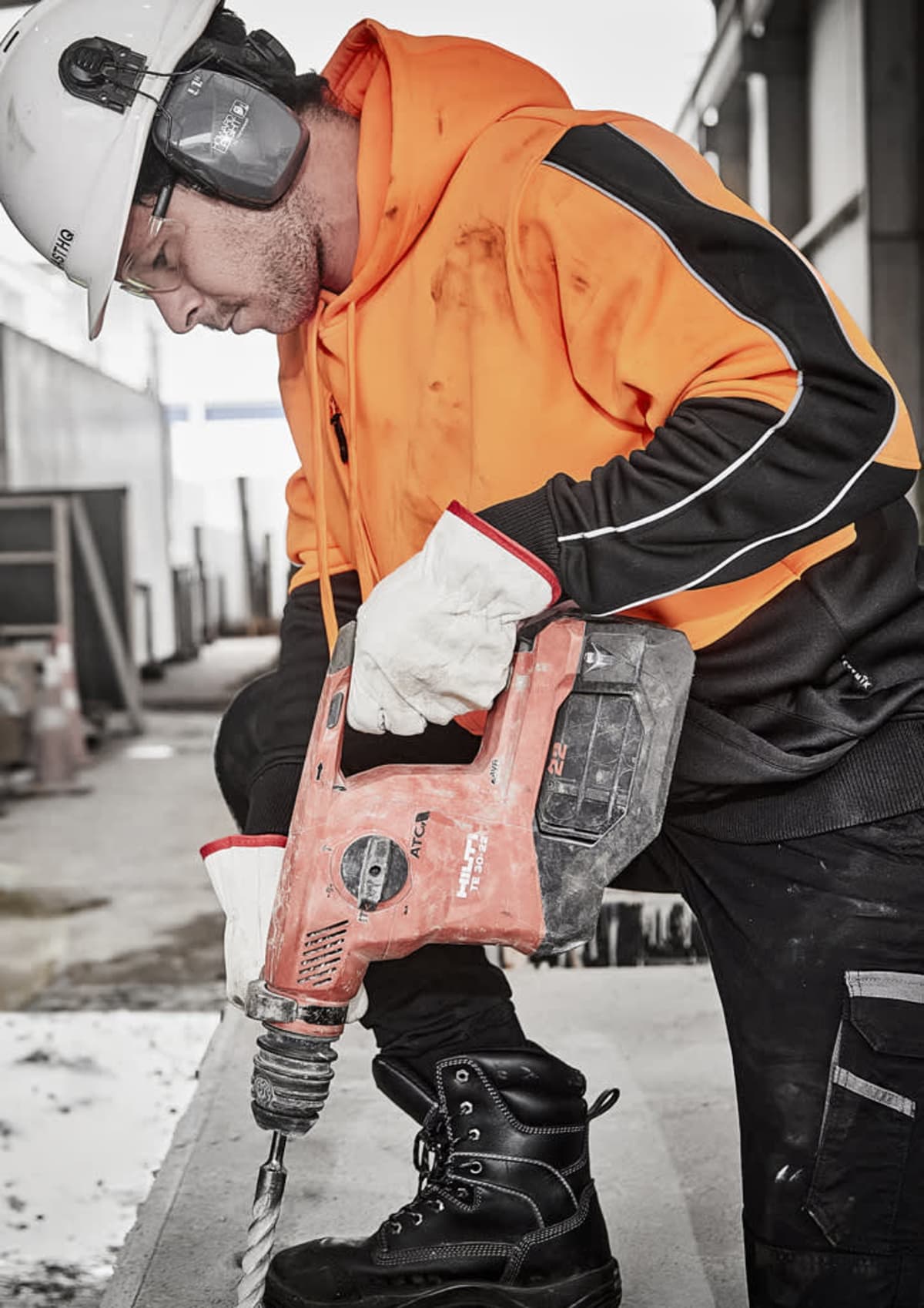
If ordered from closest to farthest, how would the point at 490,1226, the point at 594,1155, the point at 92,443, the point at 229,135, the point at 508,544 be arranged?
the point at 508,544
the point at 229,135
the point at 490,1226
the point at 594,1155
the point at 92,443

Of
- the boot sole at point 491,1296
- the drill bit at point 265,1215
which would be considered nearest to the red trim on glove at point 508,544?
the drill bit at point 265,1215

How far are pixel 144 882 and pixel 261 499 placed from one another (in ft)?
46.0

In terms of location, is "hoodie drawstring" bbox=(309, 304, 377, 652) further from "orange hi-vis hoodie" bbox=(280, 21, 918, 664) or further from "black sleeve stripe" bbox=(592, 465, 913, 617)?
"black sleeve stripe" bbox=(592, 465, 913, 617)

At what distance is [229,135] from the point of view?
1.45 metres

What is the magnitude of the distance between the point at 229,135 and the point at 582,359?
0.45 m

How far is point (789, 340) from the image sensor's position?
4.09 feet

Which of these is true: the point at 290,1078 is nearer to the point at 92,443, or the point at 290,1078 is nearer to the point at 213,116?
the point at 213,116

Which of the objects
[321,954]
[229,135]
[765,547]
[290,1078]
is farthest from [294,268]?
[290,1078]

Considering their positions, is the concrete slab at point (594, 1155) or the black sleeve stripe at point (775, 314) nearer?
the black sleeve stripe at point (775, 314)

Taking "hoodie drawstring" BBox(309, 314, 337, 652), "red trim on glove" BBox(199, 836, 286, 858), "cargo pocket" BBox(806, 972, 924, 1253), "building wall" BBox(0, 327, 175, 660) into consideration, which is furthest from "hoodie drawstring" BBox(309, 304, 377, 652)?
"building wall" BBox(0, 327, 175, 660)

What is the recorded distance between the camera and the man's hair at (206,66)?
149 cm

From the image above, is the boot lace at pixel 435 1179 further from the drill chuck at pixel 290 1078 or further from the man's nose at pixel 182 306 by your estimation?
the man's nose at pixel 182 306

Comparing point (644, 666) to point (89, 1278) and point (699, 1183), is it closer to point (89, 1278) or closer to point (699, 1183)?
point (699, 1183)

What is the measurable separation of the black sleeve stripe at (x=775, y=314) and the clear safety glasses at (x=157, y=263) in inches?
19.4
